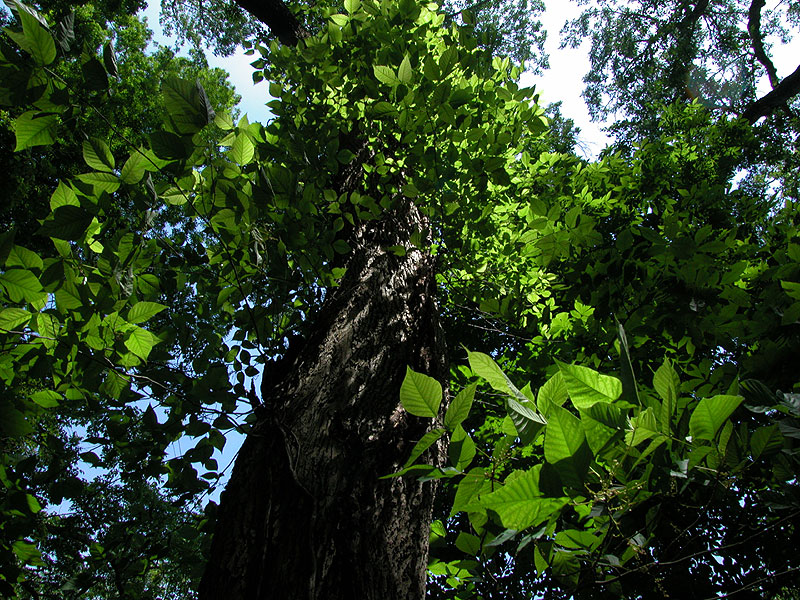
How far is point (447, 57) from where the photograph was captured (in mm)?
1626

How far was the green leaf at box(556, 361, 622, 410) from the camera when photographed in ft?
2.26

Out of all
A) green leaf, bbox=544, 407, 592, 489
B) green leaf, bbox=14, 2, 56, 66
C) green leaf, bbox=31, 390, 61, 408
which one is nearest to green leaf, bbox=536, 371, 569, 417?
green leaf, bbox=544, 407, 592, 489

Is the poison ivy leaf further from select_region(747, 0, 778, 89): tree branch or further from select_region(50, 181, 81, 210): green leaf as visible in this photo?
select_region(747, 0, 778, 89): tree branch

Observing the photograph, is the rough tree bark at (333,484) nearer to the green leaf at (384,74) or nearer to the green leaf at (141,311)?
the green leaf at (141,311)

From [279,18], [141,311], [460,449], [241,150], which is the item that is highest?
[279,18]

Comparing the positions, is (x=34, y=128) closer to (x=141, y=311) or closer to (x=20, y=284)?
(x=20, y=284)

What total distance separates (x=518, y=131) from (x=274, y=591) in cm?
202

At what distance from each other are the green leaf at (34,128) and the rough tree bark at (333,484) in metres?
1.05

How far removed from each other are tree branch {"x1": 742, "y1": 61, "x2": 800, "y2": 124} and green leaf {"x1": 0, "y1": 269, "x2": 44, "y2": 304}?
11859 mm

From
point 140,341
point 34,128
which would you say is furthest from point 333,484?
point 34,128

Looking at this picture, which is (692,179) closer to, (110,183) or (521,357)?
(521,357)

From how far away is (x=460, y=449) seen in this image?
75 cm

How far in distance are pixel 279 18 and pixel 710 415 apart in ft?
18.5

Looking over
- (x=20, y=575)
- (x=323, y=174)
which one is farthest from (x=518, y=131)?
(x=20, y=575)
